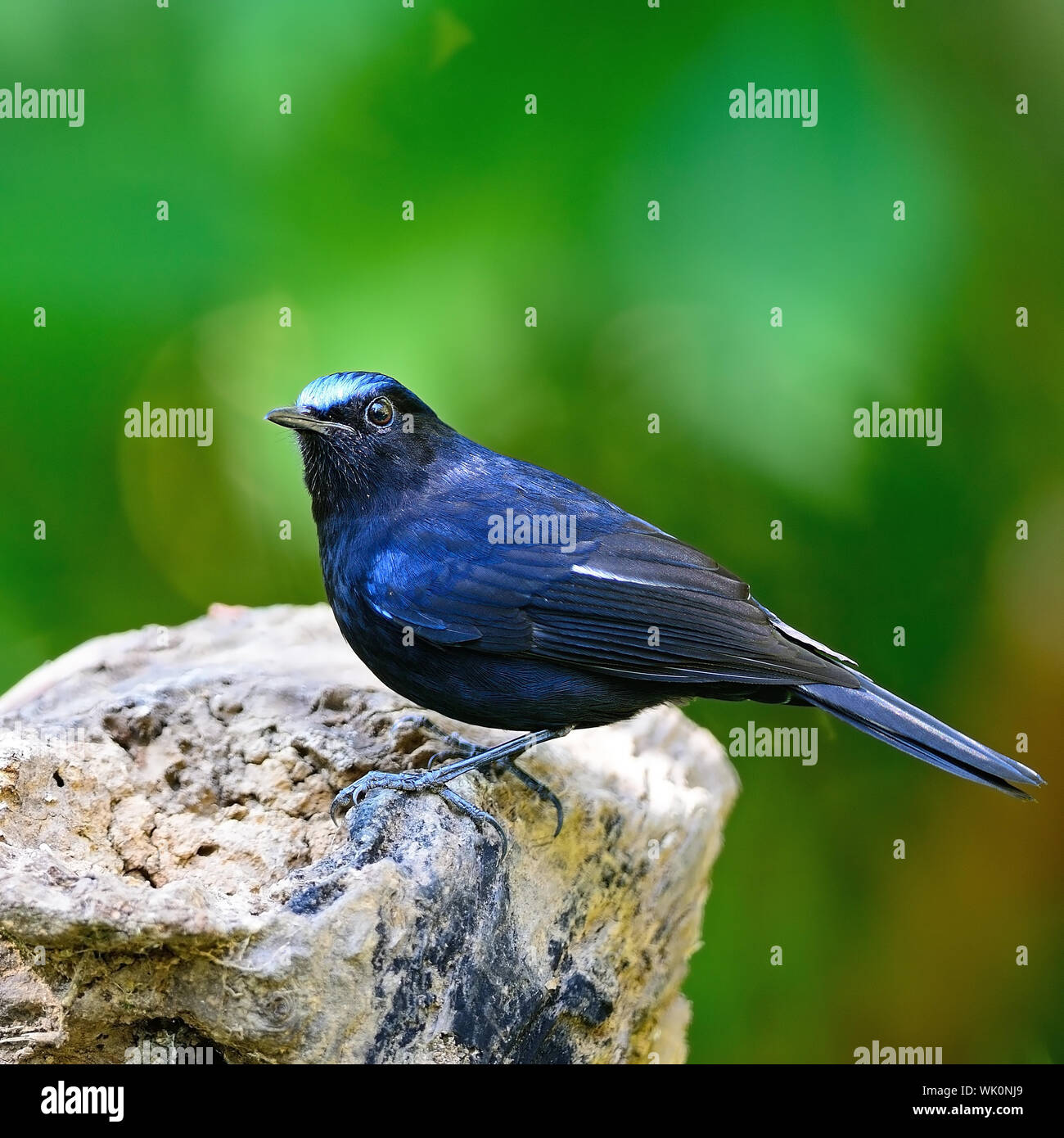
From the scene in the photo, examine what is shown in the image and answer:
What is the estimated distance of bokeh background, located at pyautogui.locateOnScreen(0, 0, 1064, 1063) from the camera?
4.66 metres

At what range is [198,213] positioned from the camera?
475 centimetres

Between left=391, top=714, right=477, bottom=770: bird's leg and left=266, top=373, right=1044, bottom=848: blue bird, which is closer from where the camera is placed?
left=266, top=373, right=1044, bottom=848: blue bird

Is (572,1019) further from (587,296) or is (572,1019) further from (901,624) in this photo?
(587,296)

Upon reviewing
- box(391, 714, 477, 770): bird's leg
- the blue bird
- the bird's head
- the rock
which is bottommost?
the rock

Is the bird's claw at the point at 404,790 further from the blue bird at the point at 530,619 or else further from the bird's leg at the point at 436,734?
the bird's leg at the point at 436,734

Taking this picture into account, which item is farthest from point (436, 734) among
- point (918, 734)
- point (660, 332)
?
point (660, 332)

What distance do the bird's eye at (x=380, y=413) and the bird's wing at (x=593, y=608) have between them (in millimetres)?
397

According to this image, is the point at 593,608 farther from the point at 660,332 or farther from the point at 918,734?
the point at 660,332

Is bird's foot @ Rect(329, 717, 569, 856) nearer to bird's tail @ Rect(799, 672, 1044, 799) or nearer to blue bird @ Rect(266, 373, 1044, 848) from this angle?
blue bird @ Rect(266, 373, 1044, 848)

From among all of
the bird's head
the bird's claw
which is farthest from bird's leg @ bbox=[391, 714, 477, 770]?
the bird's head

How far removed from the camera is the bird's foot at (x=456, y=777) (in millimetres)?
3168

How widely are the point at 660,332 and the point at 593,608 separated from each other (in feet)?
5.89

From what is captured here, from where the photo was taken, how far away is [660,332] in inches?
191

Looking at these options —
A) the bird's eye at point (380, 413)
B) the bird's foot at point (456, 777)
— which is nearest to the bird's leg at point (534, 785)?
the bird's foot at point (456, 777)
